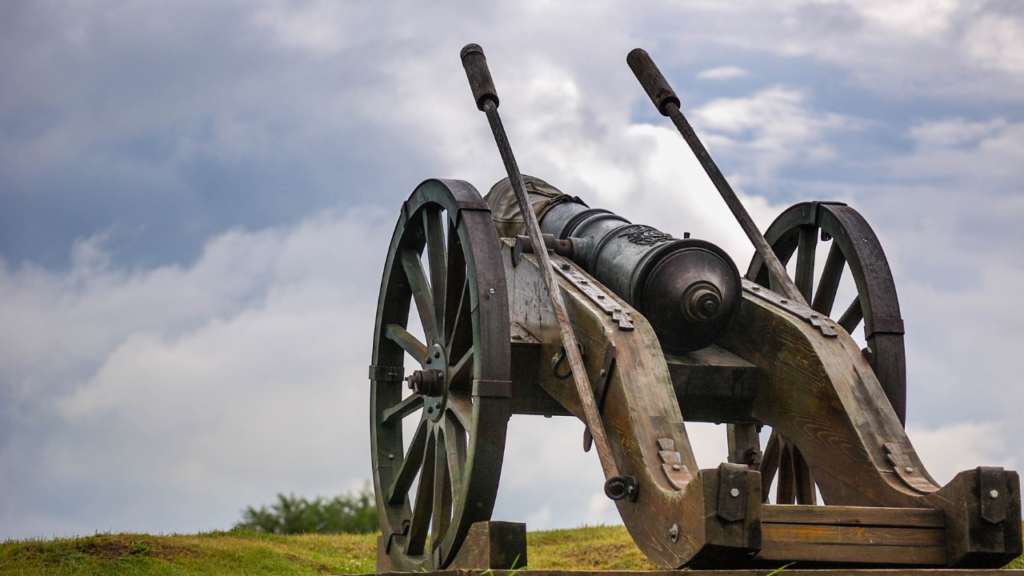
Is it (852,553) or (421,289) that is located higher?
(421,289)

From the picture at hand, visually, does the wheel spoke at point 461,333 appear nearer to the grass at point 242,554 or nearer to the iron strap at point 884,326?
the grass at point 242,554

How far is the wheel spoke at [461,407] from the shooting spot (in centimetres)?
552

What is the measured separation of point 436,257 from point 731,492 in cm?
293

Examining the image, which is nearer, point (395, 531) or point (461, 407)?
point (461, 407)

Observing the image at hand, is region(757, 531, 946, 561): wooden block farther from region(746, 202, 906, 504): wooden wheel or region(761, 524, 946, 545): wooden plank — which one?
region(746, 202, 906, 504): wooden wheel

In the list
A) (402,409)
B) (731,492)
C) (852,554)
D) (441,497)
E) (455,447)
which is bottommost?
(852,554)

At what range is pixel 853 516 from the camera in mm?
3969

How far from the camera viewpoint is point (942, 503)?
414 centimetres

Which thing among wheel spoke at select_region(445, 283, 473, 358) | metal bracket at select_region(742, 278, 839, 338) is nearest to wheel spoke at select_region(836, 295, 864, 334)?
metal bracket at select_region(742, 278, 839, 338)

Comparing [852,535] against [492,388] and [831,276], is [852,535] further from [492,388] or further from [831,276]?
[831,276]

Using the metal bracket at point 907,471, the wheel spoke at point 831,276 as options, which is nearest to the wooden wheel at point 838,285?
the wheel spoke at point 831,276

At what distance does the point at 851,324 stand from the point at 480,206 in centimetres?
239

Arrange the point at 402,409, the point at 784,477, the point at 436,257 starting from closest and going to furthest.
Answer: the point at 436,257, the point at 402,409, the point at 784,477

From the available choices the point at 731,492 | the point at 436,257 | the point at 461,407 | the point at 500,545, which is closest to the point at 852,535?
the point at 731,492
